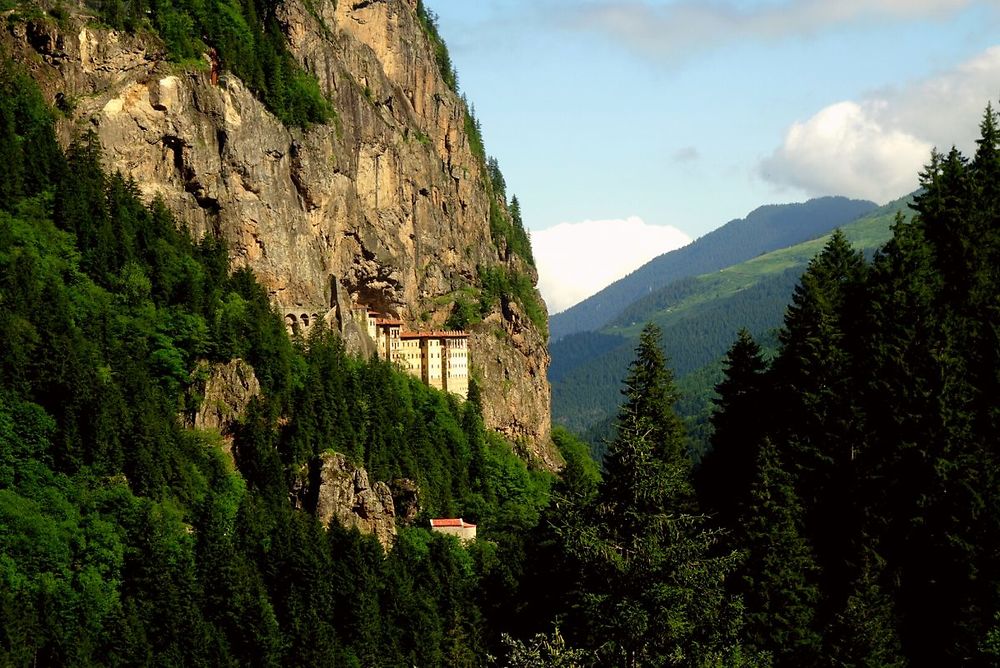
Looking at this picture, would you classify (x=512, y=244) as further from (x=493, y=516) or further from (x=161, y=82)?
(x=161, y=82)

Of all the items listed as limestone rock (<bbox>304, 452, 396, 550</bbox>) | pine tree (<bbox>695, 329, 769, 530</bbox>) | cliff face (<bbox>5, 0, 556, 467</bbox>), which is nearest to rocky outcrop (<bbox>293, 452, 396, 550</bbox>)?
limestone rock (<bbox>304, 452, 396, 550</bbox>)

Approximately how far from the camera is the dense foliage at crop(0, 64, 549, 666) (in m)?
94.9

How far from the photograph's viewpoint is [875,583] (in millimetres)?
56875

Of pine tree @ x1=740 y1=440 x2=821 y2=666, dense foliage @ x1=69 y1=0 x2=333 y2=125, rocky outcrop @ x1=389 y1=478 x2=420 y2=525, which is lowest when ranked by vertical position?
rocky outcrop @ x1=389 y1=478 x2=420 y2=525

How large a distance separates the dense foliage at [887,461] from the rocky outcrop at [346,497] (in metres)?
54.3

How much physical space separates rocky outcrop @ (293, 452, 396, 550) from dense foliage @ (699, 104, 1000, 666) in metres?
54.3

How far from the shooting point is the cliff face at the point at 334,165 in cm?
11638

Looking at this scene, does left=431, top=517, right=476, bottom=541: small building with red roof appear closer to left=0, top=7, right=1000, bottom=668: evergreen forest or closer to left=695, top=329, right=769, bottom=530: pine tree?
left=0, top=7, right=1000, bottom=668: evergreen forest

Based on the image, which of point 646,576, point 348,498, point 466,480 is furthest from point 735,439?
point 466,480

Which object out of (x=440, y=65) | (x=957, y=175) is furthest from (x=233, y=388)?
(x=440, y=65)

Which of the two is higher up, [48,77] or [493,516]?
[48,77]

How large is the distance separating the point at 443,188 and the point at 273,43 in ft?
114

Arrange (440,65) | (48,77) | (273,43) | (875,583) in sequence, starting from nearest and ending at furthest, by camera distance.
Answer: (875,583), (48,77), (273,43), (440,65)

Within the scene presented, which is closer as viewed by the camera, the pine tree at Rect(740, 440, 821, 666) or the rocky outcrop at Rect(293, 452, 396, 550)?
the pine tree at Rect(740, 440, 821, 666)
